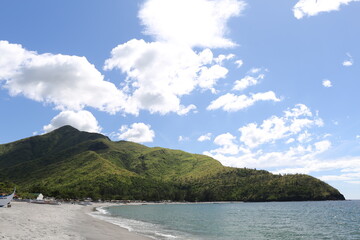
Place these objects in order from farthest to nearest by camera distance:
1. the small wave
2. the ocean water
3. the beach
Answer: the ocean water < the small wave < the beach

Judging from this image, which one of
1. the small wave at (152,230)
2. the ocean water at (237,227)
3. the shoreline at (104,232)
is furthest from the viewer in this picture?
the ocean water at (237,227)

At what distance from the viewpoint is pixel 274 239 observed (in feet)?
157

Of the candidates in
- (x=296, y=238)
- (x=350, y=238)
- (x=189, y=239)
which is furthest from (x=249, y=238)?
(x=350, y=238)

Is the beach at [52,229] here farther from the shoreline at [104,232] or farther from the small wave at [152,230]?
the small wave at [152,230]

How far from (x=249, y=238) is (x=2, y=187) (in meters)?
166

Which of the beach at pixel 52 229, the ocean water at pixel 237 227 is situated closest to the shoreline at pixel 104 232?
the beach at pixel 52 229

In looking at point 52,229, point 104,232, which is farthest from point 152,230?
point 52,229

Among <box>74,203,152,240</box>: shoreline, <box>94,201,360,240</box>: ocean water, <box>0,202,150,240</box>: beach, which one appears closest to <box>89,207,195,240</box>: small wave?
<box>94,201,360,240</box>: ocean water

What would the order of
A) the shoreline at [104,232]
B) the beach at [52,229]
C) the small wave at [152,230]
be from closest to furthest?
the beach at [52,229], the shoreline at [104,232], the small wave at [152,230]

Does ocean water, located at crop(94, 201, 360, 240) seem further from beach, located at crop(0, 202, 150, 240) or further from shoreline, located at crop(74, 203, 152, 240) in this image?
beach, located at crop(0, 202, 150, 240)

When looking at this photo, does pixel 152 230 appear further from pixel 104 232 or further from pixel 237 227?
pixel 237 227

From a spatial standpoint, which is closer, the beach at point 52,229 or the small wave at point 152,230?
the beach at point 52,229

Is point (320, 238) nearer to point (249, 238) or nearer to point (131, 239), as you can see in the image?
point (249, 238)

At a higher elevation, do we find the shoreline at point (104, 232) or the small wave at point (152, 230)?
the shoreline at point (104, 232)
